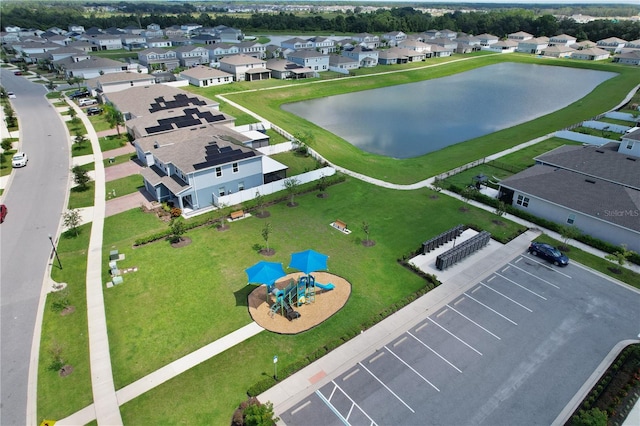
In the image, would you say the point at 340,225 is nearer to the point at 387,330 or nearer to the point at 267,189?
the point at 267,189

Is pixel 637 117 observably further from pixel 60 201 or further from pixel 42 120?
pixel 42 120

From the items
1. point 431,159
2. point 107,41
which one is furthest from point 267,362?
point 107,41

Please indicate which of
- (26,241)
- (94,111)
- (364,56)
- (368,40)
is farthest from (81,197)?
(368,40)

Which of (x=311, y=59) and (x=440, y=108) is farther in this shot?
(x=311, y=59)

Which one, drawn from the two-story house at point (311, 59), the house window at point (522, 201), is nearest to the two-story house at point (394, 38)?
the two-story house at point (311, 59)

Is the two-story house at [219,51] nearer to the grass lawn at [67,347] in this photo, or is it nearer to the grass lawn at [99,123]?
the grass lawn at [99,123]

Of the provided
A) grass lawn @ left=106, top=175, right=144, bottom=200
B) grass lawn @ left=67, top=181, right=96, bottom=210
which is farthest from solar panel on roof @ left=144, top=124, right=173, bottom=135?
grass lawn @ left=67, top=181, right=96, bottom=210
